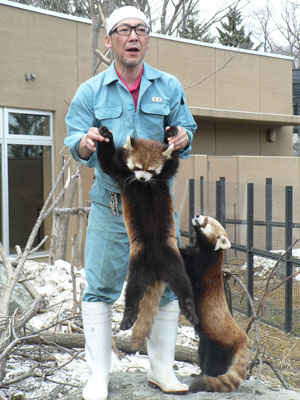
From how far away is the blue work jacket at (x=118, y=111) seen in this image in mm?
2861

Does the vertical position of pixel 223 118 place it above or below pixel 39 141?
above

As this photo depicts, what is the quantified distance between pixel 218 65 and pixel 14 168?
612 centimetres

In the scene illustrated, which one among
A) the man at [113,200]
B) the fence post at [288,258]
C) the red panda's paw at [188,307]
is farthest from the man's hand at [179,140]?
the fence post at [288,258]

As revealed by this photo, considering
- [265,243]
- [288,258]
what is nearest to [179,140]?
[288,258]

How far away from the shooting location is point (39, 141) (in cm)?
917

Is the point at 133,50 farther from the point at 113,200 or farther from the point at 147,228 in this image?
the point at 147,228

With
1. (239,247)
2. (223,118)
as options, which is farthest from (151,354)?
(223,118)

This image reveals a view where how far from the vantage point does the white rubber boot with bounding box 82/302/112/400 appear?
2.88 m

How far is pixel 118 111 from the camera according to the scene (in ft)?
9.36

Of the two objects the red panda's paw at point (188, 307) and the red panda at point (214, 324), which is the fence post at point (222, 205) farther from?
the red panda's paw at point (188, 307)

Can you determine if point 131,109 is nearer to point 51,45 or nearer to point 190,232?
point 190,232

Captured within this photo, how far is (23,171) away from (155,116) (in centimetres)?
662

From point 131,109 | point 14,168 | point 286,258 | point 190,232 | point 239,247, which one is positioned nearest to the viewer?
point 131,109

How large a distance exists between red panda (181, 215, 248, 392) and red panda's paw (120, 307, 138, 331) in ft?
1.65
